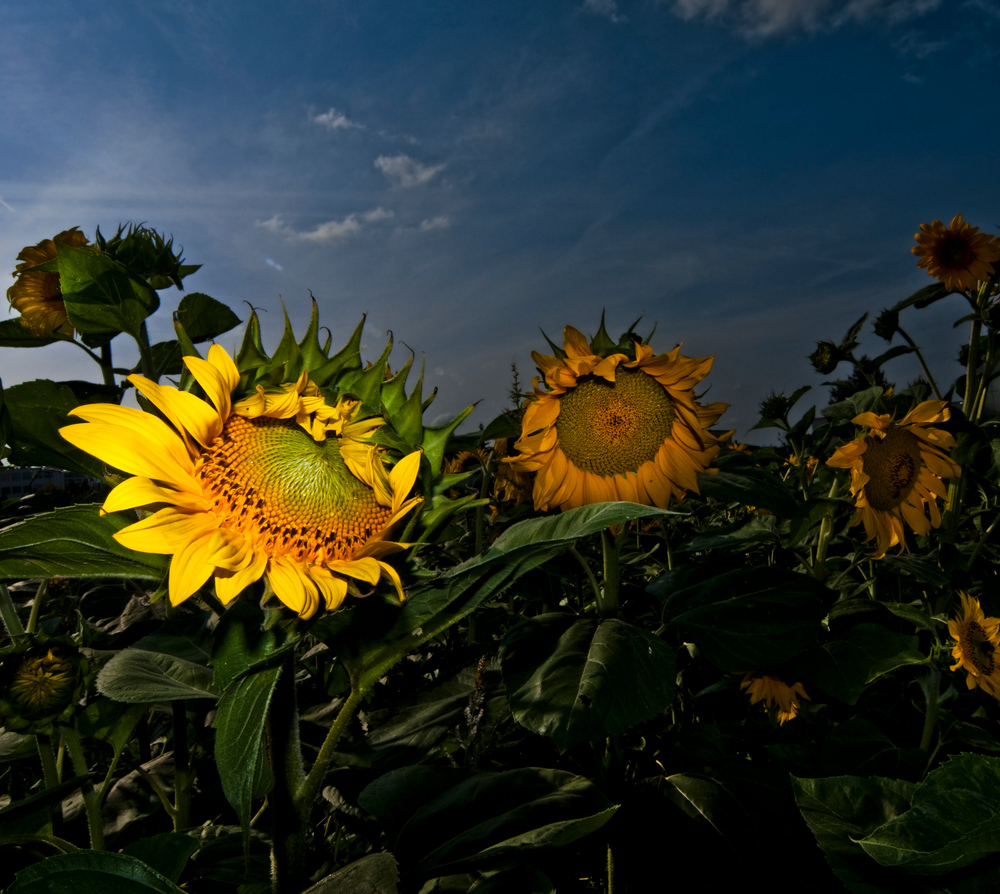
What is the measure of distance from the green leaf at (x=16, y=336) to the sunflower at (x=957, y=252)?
3.41m

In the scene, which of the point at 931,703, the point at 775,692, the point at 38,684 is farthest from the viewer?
the point at 775,692

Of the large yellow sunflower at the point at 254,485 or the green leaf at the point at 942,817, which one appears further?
the large yellow sunflower at the point at 254,485

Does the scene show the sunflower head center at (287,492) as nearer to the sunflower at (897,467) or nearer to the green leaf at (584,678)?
the green leaf at (584,678)

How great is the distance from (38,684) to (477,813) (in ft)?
2.65

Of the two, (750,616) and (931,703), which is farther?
(931,703)

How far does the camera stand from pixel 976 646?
2.01 metres

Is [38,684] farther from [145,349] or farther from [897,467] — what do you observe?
[897,467]

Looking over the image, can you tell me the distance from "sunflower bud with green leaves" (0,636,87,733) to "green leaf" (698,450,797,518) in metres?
1.25

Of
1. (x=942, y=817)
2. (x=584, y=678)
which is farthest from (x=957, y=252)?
(x=942, y=817)

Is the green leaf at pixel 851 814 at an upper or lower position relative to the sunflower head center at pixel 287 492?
lower

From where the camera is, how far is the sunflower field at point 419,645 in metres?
0.69

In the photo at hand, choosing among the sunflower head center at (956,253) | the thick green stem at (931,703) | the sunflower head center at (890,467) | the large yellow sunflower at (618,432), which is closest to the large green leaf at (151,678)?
the large yellow sunflower at (618,432)

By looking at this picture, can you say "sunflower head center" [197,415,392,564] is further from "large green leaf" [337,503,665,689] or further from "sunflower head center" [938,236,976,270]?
"sunflower head center" [938,236,976,270]

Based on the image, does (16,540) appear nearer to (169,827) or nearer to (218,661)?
(218,661)
